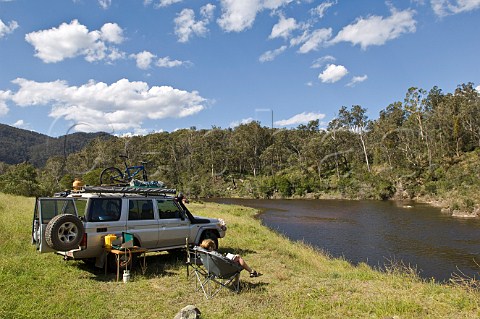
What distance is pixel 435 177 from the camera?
55031mm

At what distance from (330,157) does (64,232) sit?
246 ft

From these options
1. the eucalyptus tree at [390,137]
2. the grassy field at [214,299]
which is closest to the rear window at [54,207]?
the grassy field at [214,299]

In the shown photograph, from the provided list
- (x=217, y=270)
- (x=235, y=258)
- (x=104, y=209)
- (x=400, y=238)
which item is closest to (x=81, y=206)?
(x=104, y=209)

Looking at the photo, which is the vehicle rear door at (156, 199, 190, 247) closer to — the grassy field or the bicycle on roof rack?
Answer: the grassy field

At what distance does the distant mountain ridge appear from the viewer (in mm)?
153663

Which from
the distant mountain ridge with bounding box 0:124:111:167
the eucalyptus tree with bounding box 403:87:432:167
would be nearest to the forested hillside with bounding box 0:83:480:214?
the eucalyptus tree with bounding box 403:87:432:167

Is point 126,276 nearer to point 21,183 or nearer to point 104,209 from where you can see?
point 104,209

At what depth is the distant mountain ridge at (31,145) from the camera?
153663mm

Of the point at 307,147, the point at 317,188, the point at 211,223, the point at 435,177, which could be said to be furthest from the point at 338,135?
the point at 211,223

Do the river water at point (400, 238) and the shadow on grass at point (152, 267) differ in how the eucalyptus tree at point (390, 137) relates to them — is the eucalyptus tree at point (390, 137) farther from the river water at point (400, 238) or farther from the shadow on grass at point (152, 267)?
the shadow on grass at point (152, 267)

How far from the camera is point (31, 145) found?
601ft

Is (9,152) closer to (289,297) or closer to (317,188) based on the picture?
(317,188)

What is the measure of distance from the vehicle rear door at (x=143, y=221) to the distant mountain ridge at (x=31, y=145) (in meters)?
145

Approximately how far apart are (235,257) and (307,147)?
7383 centimetres
